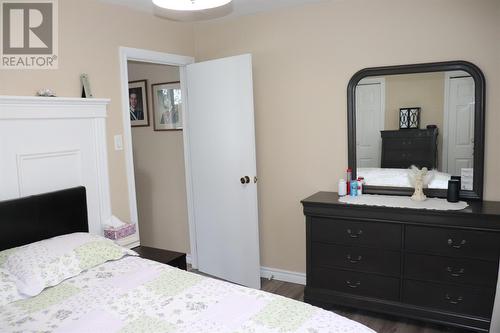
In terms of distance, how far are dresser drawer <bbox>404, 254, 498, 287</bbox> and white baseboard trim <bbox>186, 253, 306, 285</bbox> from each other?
42.4 inches

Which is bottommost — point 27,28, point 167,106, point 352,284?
point 352,284

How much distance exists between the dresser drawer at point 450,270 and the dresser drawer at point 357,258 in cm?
10

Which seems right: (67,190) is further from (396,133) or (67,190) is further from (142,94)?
(396,133)

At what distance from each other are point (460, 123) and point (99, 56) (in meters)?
2.66

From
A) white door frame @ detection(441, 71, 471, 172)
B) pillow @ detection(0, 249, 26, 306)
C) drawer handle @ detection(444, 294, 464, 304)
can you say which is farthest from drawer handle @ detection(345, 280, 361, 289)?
pillow @ detection(0, 249, 26, 306)

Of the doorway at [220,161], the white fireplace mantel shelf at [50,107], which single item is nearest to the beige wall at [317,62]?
the doorway at [220,161]

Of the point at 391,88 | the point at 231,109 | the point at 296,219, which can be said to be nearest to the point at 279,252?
the point at 296,219

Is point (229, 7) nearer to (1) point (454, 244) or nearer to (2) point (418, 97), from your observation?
(2) point (418, 97)

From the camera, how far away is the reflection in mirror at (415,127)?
275cm

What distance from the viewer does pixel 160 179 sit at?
164 inches

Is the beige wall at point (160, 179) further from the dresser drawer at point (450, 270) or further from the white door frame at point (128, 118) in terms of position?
the dresser drawer at point (450, 270)

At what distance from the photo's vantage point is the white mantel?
2.29 m

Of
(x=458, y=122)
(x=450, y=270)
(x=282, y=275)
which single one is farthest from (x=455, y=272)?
(x=282, y=275)

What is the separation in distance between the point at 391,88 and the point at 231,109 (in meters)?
1.33
